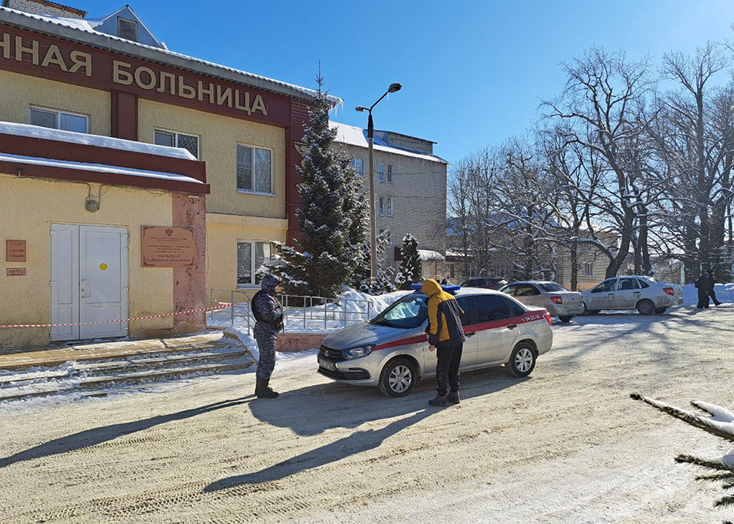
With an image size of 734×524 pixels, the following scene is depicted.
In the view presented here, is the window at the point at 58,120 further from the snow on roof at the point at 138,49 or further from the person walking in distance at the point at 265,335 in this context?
the person walking in distance at the point at 265,335

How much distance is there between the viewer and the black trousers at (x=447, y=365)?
7334 mm

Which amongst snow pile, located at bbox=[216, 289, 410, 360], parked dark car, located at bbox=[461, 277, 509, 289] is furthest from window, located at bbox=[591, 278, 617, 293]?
snow pile, located at bbox=[216, 289, 410, 360]

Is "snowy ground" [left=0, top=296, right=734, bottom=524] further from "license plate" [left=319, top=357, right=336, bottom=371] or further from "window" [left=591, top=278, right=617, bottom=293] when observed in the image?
"window" [left=591, top=278, right=617, bottom=293]

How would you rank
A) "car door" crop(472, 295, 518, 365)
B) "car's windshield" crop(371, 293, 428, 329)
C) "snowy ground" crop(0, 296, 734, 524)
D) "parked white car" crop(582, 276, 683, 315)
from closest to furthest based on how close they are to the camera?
"snowy ground" crop(0, 296, 734, 524)
"car's windshield" crop(371, 293, 428, 329)
"car door" crop(472, 295, 518, 365)
"parked white car" crop(582, 276, 683, 315)

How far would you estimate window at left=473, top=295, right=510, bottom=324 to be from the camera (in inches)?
344

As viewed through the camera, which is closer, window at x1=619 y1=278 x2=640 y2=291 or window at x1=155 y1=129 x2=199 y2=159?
window at x1=155 y1=129 x2=199 y2=159

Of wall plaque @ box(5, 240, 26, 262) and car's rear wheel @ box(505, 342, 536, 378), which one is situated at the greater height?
wall plaque @ box(5, 240, 26, 262)

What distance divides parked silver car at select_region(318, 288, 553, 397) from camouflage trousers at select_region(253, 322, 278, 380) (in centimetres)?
80

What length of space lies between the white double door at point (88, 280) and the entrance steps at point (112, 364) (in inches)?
23.7

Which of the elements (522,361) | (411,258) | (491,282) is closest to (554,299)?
(491,282)

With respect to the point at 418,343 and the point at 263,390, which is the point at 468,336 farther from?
the point at 263,390

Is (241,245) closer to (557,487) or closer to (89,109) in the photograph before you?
(89,109)

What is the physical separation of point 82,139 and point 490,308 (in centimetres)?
916

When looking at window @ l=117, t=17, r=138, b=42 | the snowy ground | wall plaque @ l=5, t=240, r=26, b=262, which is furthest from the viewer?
window @ l=117, t=17, r=138, b=42
